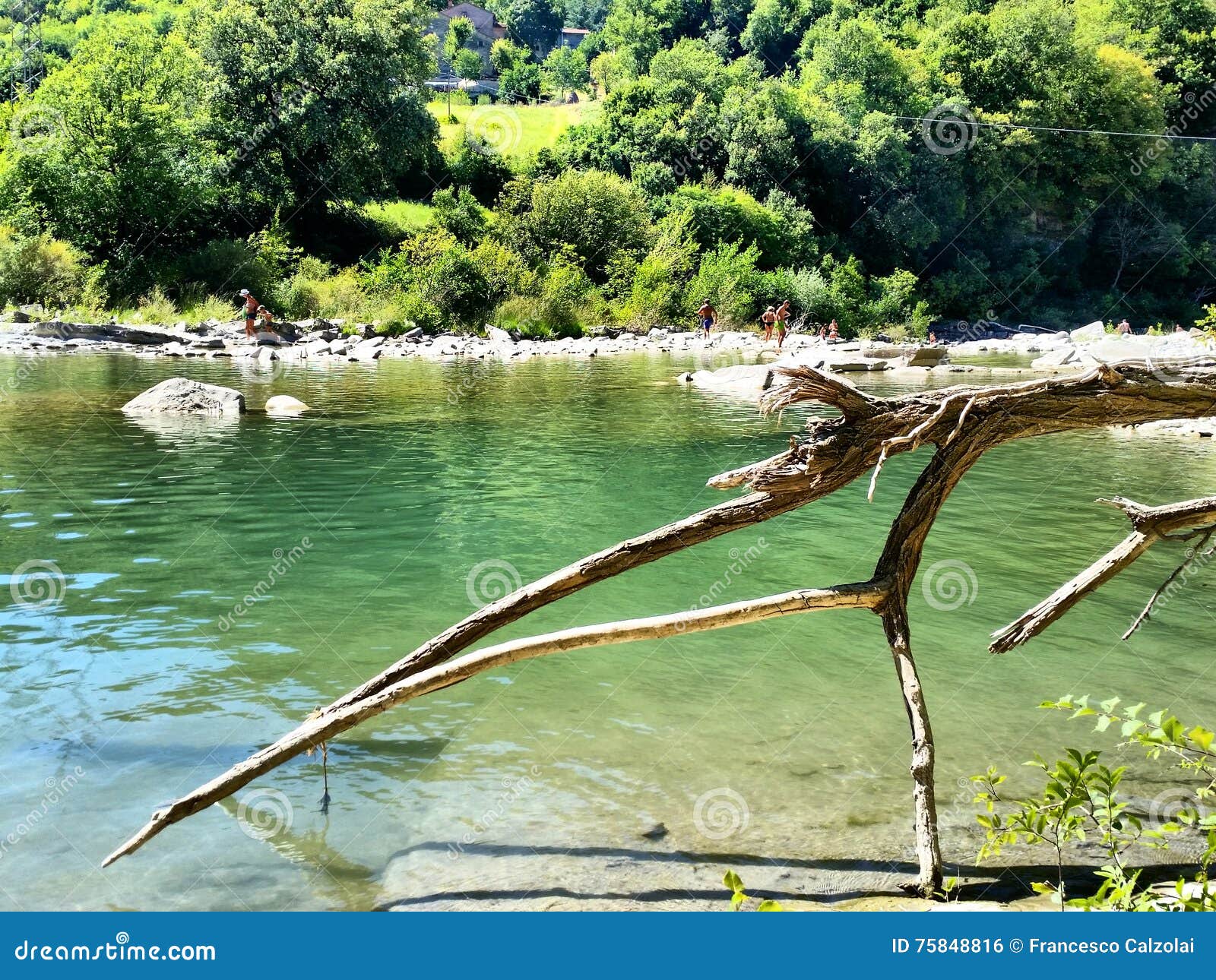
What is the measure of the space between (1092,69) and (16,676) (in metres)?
71.7

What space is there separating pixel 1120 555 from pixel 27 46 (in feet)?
311

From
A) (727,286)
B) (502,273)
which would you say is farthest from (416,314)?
(727,286)

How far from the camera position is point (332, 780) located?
5570 millimetres

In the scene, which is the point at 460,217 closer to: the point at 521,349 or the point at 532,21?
the point at 521,349

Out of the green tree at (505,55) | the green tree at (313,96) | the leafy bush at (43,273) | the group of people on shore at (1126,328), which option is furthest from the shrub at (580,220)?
the green tree at (505,55)

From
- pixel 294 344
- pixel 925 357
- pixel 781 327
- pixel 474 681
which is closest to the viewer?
pixel 474 681

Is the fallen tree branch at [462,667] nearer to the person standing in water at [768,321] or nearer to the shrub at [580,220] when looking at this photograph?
the person standing in water at [768,321]

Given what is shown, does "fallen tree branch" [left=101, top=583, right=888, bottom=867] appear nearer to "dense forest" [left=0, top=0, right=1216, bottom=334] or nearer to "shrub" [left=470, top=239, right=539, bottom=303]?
"dense forest" [left=0, top=0, right=1216, bottom=334]

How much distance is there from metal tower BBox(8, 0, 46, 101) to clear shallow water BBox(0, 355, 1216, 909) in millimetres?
37766

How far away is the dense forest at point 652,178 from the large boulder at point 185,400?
59.1ft

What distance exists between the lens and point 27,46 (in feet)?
261

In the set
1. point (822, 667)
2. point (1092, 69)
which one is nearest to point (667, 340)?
point (822, 667)

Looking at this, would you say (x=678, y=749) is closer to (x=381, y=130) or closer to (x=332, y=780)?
(x=332, y=780)

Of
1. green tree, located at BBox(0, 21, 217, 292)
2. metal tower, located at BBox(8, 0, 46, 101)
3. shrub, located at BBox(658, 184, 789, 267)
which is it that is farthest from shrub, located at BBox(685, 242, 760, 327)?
metal tower, located at BBox(8, 0, 46, 101)
